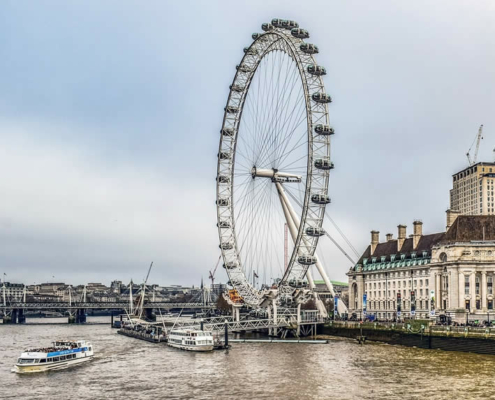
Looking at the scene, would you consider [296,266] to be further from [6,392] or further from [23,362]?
[6,392]

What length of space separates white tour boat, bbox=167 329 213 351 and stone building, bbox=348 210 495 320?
2606 cm

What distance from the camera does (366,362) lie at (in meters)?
60.6

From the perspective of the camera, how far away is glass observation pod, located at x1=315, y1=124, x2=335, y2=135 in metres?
80.0

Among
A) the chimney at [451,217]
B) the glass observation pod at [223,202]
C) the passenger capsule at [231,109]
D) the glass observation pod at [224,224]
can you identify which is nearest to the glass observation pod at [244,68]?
the passenger capsule at [231,109]

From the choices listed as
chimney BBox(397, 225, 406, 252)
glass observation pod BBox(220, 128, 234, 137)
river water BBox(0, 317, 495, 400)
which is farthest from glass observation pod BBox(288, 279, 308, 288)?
chimney BBox(397, 225, 406, 252)

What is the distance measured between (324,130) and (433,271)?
29563 mm

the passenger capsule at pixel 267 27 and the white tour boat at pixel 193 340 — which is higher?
the passenger capsule at pixel 267 27

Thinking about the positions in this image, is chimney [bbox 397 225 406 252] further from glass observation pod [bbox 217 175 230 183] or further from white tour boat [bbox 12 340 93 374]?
white tour boat [bbox 12 340 93 374]

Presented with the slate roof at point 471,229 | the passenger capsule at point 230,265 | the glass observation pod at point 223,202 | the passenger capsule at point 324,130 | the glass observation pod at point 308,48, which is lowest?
the passenger capsule at point 230,265

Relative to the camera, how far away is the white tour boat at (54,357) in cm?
5784

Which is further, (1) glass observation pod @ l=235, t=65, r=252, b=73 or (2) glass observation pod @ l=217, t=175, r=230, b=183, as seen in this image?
(2) glass observation pod @ l=217, t=175, r=230, b=183

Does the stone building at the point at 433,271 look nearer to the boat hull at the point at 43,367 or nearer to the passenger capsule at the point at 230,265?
the passenger capsule at the point at 230,265

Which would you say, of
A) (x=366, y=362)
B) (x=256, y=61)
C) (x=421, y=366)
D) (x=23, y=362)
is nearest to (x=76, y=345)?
(x=23, y=362)

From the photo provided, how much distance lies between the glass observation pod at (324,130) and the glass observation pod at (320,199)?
6.84 metres
